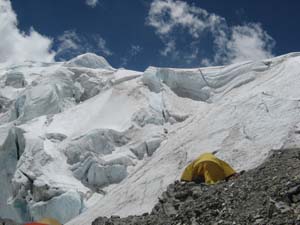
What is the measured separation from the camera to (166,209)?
18188mm

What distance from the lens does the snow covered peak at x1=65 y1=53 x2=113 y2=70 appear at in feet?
157

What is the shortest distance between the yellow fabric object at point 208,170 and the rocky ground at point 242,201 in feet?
3.73

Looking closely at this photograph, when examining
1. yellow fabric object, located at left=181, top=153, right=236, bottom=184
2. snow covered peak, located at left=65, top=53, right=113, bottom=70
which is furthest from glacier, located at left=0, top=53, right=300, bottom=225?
snow covered peak, located at left=65, top=53, right=113, bottom=70

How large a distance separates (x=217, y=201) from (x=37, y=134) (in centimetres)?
2098

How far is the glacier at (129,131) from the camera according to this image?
84.2 ft

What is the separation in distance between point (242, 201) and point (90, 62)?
1410 inches

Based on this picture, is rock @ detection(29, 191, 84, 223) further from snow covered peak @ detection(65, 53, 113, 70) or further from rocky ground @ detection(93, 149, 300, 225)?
snow covered peak @ detection(65, 53, 113, 70)

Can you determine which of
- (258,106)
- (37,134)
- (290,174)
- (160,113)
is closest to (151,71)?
(160,113)

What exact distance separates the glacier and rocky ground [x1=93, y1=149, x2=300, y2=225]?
176 inches

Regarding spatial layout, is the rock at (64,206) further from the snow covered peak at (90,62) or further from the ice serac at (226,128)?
the snow covered peak at (90,62)

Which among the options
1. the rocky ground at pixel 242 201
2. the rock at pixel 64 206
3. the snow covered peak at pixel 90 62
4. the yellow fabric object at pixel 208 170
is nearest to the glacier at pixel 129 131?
the rock at pixel 64 206

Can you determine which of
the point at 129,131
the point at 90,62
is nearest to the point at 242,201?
the point at 129,131

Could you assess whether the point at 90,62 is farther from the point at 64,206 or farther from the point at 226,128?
the point at 226,128

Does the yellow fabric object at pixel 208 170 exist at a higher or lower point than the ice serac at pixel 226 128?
lower
